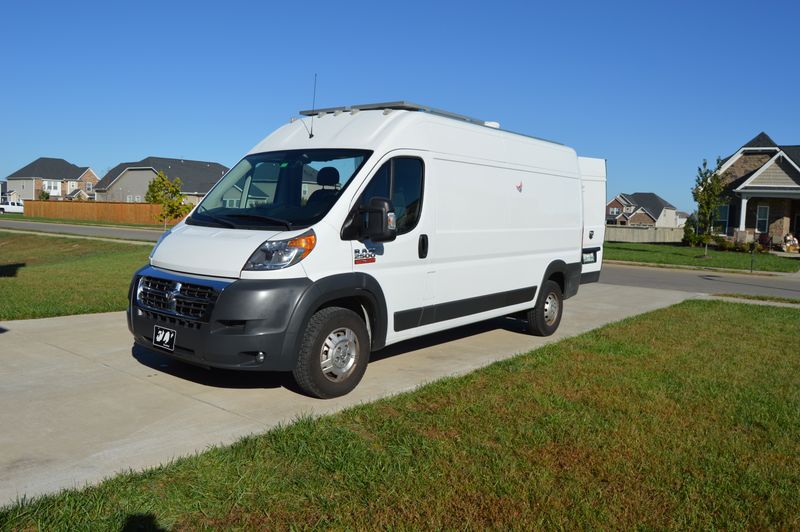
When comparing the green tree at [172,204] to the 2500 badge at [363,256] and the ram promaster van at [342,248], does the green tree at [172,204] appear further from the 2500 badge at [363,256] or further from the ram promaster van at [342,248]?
the 2500 badge at [363,256]

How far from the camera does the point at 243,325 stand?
5293mm

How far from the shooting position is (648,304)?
42.1 ft

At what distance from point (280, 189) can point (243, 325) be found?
1636 millimetres

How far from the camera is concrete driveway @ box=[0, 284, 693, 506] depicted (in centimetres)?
440

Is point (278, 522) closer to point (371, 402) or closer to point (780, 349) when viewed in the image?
point (371, 402)

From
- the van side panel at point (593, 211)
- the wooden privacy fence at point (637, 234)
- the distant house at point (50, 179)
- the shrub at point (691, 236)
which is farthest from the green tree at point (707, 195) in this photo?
the distant house at point (50, 179)

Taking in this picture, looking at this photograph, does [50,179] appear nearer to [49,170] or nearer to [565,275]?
[49,170]

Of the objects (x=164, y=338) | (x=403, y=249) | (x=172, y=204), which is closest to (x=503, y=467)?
(x=403, y=249)

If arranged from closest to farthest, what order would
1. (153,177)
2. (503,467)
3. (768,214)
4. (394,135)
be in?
(503,467)
(394,135)
(768,214)
(153,177)

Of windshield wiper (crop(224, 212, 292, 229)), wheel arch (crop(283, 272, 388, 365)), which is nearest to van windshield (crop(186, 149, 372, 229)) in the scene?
windshield wiper (crop(224, 212, 292, 229))

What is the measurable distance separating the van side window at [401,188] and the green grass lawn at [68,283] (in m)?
5.63

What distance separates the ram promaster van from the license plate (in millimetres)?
14

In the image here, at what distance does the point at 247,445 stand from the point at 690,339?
6.59 meters

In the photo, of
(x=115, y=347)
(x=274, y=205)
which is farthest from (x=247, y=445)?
(x=115, y=347)
